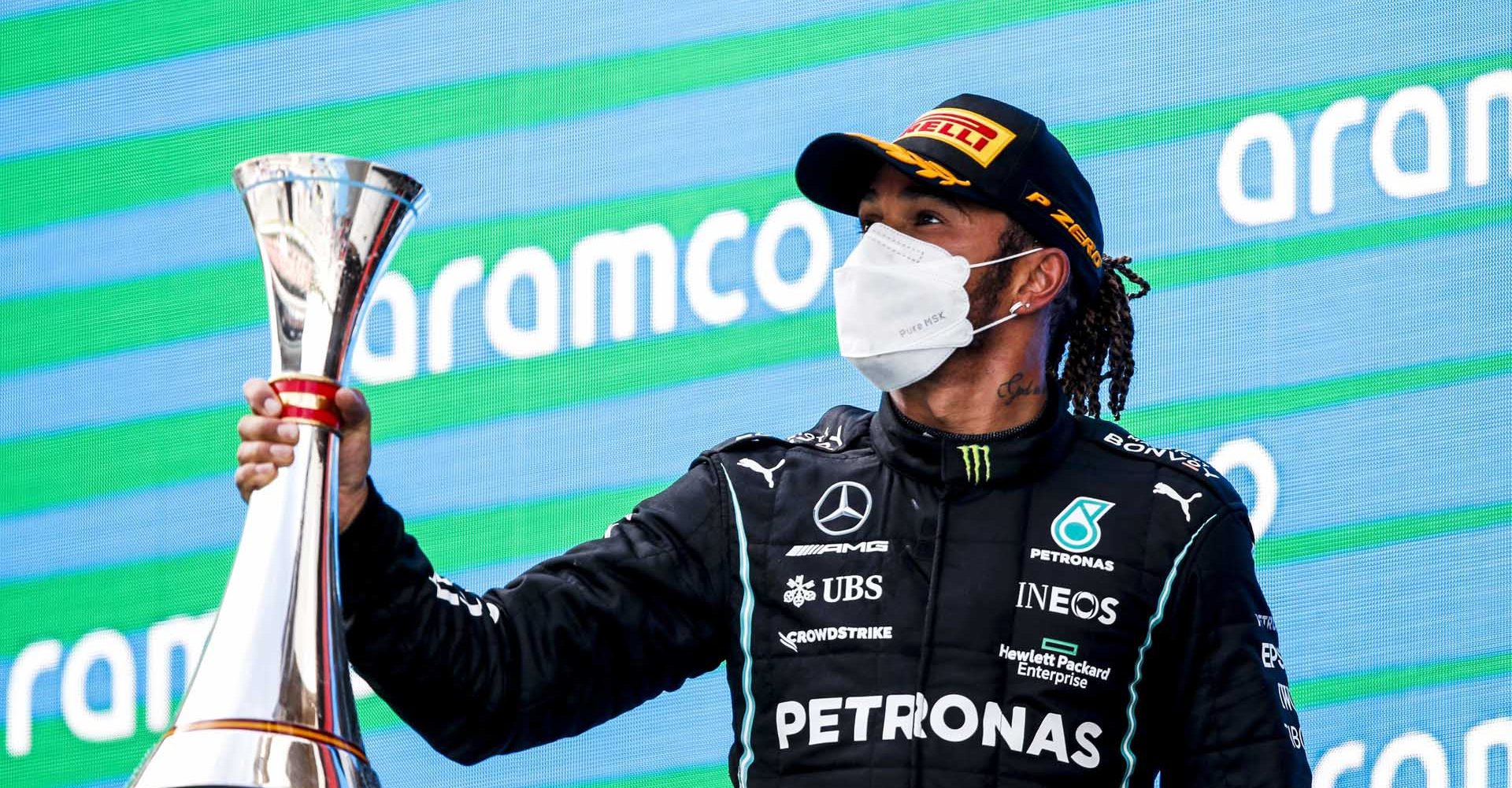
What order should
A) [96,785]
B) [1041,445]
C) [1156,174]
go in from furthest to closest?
[96,785] → [1156,174] → [1041,445]

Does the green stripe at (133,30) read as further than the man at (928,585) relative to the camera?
Yes

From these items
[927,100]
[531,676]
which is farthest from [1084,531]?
[927,100]

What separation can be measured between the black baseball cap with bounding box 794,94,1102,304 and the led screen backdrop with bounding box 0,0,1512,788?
0.38 meters

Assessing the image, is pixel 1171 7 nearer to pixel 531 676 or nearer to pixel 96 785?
pixel 531 676

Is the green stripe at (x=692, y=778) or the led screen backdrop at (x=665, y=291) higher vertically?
the led screen backdrop at (x=665, y=291)

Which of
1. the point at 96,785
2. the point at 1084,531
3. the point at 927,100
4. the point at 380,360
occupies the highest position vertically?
the point at 927,100

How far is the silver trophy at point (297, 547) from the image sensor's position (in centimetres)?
133

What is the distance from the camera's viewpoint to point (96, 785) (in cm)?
283

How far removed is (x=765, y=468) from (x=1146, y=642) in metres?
0.39

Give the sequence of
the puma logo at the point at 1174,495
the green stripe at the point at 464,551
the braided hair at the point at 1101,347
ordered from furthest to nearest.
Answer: the green stripe at the point at 464,551
the braided hair at the point at 1101,347
the puma logo at the point at 1174,495

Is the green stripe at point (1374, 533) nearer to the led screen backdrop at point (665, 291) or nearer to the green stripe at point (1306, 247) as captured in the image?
the led screen backdrop at point (665, 291)

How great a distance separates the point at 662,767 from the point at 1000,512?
0.75 metres

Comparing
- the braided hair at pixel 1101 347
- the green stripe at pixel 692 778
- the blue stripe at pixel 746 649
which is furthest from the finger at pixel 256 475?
the green stripe at pixel 692 778

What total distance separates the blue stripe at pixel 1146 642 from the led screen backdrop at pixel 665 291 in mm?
503
